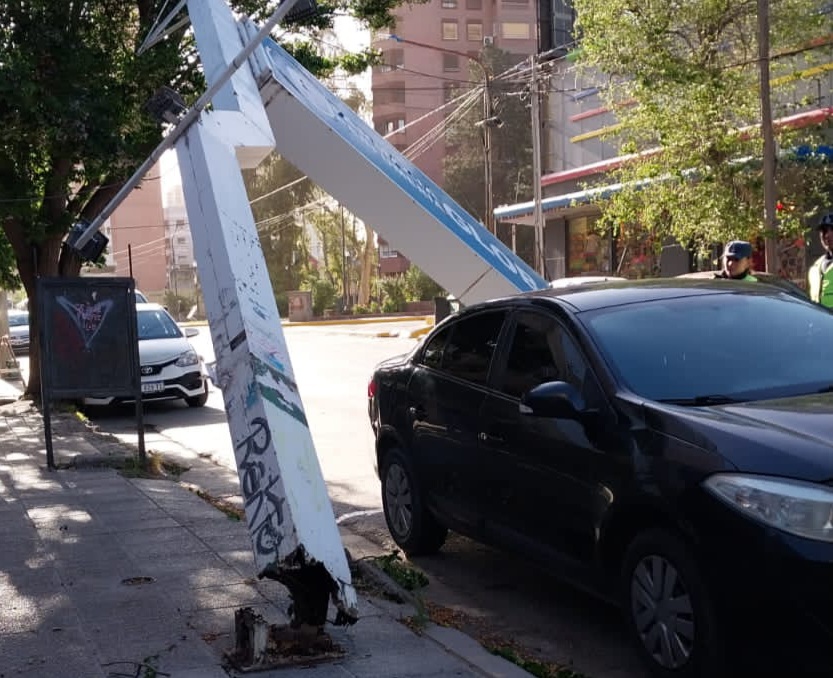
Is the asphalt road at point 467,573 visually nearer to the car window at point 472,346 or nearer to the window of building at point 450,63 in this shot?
the car window at point 472,346

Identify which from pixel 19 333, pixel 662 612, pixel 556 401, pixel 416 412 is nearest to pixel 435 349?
pixel 416 412

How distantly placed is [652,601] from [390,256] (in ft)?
257

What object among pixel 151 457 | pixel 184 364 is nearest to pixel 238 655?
pixel 151 457

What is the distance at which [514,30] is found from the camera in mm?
76875

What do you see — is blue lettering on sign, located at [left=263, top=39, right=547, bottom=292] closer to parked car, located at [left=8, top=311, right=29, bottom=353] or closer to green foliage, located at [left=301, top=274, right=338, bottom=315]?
parked car, located at [left=8, top=311, right=29, bottom=353]

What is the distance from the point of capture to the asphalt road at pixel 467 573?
5301 millimetres

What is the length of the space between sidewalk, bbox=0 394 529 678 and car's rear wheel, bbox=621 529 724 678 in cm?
57

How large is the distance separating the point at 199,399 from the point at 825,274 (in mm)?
10872

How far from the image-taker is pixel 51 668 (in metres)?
4.68

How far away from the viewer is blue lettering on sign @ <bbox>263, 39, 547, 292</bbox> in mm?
7949

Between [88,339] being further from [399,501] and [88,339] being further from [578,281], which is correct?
[399,501]

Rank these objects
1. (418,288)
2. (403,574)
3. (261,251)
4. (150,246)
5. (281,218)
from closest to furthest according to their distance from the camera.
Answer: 1. (261,251)
2. (403,574)
3. (418,288)
4. (281,218)
5. (150,246)

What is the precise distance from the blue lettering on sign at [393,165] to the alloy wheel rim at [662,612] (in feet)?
13.0

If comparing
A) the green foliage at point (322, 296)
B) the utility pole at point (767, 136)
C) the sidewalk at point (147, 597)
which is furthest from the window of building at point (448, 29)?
the sidewalk at point (147, 597)
